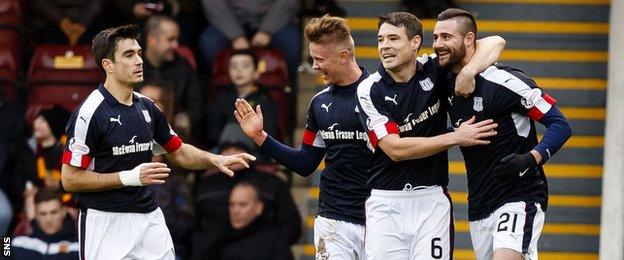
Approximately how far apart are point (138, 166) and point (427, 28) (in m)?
4.59

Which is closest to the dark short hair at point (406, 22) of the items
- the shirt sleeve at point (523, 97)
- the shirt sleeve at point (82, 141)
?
the shirt sleeve at point (523, 97)

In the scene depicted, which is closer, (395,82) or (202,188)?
(395,82)

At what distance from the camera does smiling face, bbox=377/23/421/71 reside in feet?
29.1

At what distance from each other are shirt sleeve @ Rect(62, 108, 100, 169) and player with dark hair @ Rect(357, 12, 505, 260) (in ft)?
5.18

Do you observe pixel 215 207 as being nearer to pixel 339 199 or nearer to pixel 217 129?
pixel 217 129

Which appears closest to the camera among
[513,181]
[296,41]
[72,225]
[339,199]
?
[513,181]

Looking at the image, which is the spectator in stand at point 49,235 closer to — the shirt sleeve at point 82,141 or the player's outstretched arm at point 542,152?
the shirt sleeve at point 82,141

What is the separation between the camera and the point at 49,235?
11.9m

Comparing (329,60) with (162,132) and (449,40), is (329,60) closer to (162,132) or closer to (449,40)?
(449,40)

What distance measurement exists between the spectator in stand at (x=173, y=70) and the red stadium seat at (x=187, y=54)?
5 cm

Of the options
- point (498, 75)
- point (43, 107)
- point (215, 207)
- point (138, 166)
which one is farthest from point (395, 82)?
point (43, 107)

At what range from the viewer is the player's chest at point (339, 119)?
30.5 ft

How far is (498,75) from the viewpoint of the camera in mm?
8836

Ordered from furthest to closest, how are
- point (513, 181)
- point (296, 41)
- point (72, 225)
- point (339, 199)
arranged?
point (296, 41)
point (72, 225)
point (339, 199)
point (513, 181)
